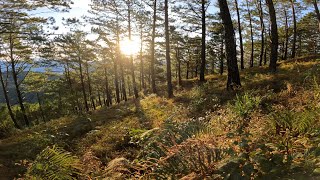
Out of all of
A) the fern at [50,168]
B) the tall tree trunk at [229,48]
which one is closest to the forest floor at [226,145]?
the fern at [50,168]

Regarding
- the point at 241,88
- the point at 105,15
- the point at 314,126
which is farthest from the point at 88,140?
the point at 105,15

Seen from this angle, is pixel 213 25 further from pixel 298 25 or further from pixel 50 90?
pixel 50 90

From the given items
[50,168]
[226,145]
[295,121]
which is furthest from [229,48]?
[50,168]

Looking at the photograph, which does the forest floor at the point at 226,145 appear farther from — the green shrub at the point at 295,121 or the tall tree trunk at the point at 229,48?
the tall tree trunk at the point at 229,48

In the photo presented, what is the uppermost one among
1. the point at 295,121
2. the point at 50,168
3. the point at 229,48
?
the point at 229,48

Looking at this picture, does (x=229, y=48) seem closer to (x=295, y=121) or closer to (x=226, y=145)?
(x=295, y=121)

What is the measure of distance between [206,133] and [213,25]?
86.5ft

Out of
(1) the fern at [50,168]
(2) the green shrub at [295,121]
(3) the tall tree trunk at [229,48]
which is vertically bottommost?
(1) the fern at [50,168]

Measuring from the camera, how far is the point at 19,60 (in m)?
25.2

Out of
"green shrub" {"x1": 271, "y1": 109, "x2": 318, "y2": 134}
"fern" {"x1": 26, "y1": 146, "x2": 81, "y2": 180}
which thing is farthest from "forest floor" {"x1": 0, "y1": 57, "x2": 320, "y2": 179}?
"fern" {"x1": 26, "y1": 146, "x2": 81, "y2": 180}

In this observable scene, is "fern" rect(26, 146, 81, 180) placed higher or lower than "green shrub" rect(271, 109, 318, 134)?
lower

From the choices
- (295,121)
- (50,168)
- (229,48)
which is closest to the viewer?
(50,168)

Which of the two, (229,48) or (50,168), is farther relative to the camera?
(229,48)

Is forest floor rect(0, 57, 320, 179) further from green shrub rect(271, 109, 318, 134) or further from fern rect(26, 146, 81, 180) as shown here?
fern rect(26, 146, 81, 180)
